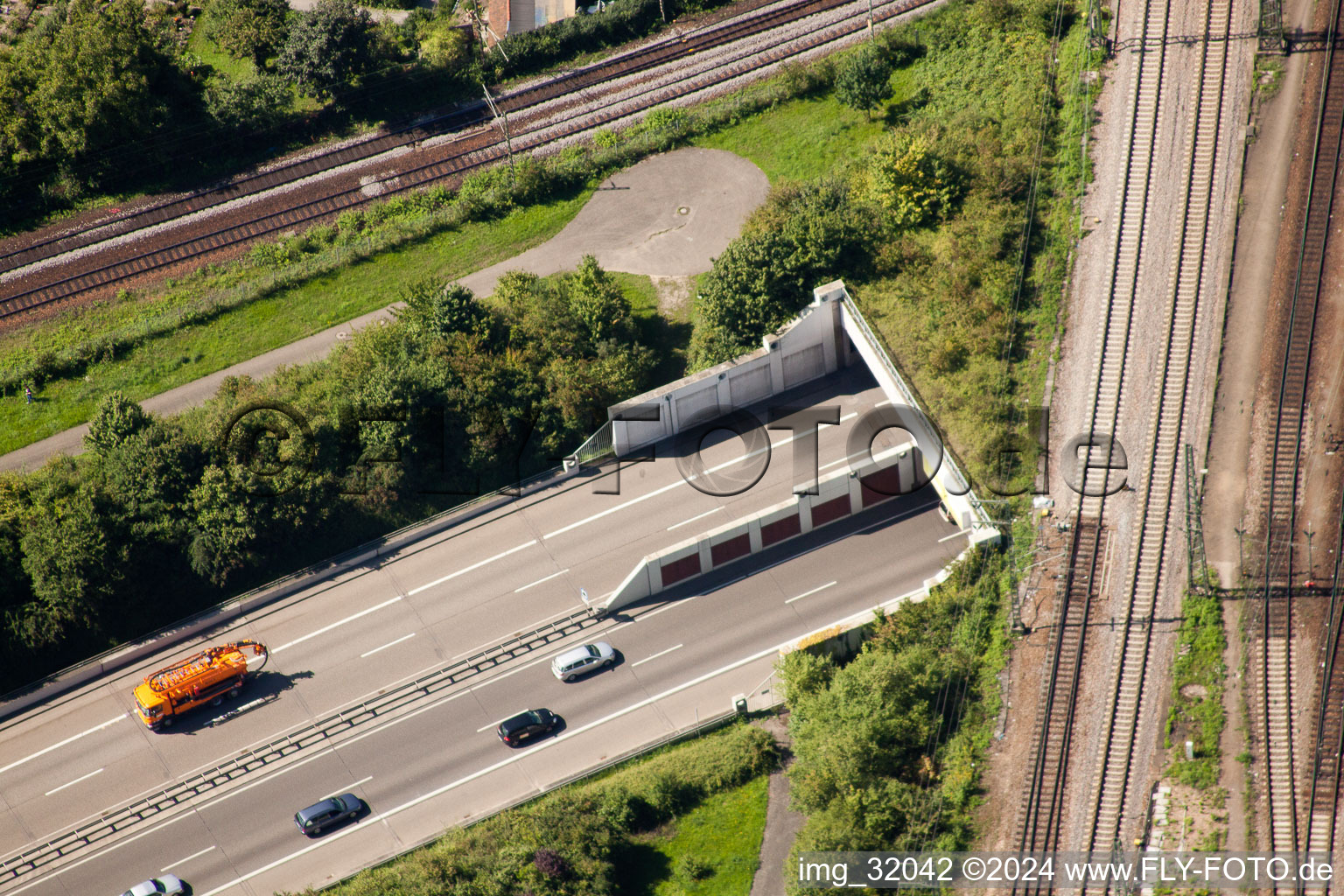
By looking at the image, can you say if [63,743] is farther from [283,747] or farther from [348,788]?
[348,788]

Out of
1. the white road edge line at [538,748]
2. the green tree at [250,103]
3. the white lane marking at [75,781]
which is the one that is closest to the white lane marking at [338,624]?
the white lane marking at [75,781]

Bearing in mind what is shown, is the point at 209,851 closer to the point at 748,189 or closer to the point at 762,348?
the point at 762,348

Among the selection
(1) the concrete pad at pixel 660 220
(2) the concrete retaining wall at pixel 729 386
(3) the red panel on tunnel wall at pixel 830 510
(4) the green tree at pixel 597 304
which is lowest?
A: (3) the red panel on tunnel wall at pixel 830 510

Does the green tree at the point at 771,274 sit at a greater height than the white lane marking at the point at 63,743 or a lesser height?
greater

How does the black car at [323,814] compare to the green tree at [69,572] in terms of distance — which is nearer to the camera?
the black car at [323,814]

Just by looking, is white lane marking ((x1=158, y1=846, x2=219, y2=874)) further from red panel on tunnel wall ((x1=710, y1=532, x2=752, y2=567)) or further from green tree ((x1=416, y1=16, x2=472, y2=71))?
green tree ((x1=416, y1=16, x2=472, y2=71))

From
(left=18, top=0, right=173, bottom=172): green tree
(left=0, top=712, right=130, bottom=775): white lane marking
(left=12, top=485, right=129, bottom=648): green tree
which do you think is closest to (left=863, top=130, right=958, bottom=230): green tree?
(left=12, top=485, right=129, bottom=648): green tree

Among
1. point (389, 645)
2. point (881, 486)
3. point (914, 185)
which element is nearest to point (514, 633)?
point (389, 645)

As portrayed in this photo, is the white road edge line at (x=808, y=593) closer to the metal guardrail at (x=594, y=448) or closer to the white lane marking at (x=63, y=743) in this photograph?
the metal guardrail at (x=594, y=448)
